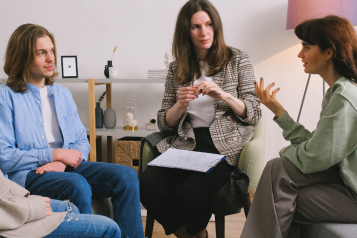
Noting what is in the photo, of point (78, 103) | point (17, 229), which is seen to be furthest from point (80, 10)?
point (17, 229)

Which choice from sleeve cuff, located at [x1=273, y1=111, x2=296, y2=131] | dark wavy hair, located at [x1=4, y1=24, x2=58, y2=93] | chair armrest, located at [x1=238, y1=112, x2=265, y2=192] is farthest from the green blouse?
dark wavy hair, located at [x1=4, y1=24, x2=58, y2=93]

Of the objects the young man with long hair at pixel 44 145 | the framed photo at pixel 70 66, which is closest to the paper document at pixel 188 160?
the young man with long hair at pixel 44 145

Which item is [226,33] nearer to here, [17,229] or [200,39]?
[200,39]

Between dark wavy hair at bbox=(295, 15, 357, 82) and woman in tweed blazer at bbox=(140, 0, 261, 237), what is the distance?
1.76 ft

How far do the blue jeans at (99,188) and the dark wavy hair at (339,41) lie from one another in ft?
3.16

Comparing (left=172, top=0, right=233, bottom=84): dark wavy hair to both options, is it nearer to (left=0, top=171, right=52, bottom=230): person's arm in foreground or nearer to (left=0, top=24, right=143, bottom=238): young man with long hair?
(left=0, top=24, right=143, bottom=238): young man with long hair

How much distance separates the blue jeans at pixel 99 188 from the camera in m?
1.37

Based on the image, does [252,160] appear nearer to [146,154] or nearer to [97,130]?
[146,154]

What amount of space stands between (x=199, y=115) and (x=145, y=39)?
131 cm

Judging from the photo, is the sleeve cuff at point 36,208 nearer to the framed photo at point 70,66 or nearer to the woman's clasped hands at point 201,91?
the woman's clasped hands at point 201,91

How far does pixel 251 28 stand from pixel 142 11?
0.93 meters

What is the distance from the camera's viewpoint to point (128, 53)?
114 inches

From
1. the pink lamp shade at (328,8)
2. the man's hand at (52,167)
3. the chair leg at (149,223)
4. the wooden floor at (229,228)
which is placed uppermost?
the pink lamp shade at (328,8)

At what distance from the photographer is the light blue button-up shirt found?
1426 mm
